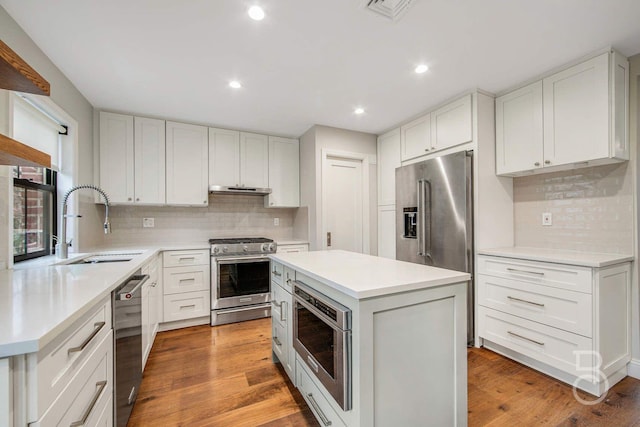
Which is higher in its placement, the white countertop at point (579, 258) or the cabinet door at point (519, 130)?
the cabinet door at point (519, 130)

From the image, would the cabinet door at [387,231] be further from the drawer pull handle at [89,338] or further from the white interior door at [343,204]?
the drawer pull handle at [89,338]

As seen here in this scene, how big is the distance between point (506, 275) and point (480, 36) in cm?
186

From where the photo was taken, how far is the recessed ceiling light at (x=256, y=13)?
1.58 m

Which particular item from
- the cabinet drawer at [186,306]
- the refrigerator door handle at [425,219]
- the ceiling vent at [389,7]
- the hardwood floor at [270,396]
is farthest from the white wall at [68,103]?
the refrigerator door handle at [425,219]

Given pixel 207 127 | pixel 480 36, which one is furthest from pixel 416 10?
pixel 207 127

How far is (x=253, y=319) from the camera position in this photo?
3.32 m

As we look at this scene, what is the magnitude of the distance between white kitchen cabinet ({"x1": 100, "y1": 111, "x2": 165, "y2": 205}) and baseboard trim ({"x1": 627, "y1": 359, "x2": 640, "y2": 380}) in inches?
181

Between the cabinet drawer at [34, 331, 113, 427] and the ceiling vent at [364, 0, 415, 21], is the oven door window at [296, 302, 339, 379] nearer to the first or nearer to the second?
the cabinet drawer at [34, 331, 113, 427]

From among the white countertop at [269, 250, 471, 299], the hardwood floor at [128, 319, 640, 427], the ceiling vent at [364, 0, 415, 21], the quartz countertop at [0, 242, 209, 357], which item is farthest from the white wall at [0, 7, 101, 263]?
the ceiling vent at [364, 0, 415, 21]

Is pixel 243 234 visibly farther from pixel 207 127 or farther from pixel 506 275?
pixel 506 275

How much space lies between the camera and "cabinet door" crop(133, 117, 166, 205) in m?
3.14

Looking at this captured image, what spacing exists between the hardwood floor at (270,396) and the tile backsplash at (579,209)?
3.49ft

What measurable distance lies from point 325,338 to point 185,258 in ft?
7.65

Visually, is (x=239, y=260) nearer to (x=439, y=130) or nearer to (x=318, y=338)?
(x=318, y=338)
